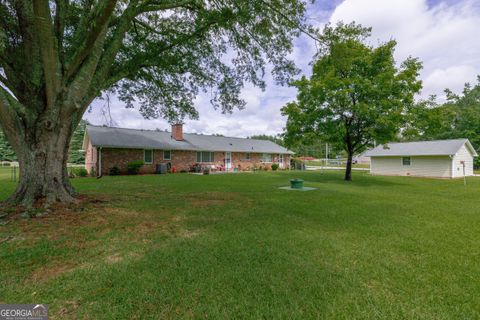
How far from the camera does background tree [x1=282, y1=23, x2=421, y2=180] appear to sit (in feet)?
43.1

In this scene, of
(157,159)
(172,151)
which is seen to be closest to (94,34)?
(157,159)

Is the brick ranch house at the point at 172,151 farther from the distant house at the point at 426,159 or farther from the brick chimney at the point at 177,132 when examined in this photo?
the distant house at the point at 426,159

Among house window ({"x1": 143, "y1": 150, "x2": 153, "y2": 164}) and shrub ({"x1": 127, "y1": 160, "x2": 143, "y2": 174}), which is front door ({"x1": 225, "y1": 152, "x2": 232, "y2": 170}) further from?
shrub ({"x1": 127, "y1": 160, "x2": 143, "y2": 174})

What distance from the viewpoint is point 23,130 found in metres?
6.26

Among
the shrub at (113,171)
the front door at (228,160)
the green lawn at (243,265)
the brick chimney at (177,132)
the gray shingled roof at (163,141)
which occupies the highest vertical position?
the brick chimney at (177,132)

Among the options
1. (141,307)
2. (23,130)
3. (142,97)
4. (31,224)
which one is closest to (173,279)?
(141,307)

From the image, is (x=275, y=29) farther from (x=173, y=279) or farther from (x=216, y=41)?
(x=173, y=279)

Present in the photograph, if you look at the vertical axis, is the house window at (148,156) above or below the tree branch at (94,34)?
below

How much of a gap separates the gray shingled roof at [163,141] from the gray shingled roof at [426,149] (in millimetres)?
12001

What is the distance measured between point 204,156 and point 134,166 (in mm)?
7711

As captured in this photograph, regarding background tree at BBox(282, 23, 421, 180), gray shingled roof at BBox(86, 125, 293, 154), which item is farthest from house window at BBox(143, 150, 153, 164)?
background tree at BBox(282, 23, 421, 180)

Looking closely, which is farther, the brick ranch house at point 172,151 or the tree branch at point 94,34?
the brick ranch house at point 172,151

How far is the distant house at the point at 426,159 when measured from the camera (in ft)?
65.2

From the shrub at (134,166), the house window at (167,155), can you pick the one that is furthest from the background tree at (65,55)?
the house window at (167,155)
